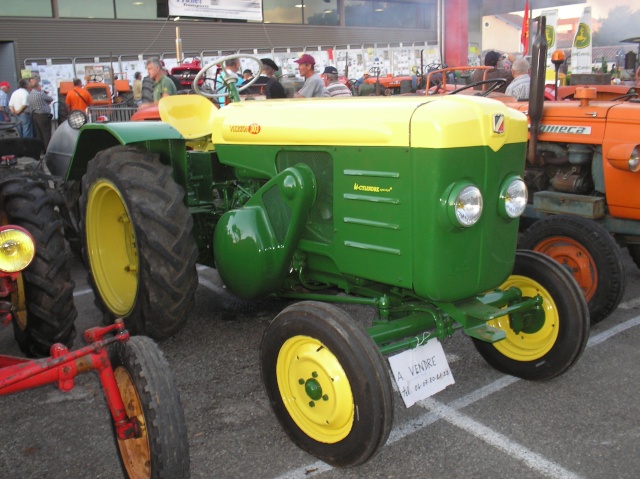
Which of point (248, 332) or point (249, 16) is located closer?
point (248, 332)

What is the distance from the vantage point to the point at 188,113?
413cm

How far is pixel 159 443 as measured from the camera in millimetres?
1933

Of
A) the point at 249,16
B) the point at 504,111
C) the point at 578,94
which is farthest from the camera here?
the point at 249,16

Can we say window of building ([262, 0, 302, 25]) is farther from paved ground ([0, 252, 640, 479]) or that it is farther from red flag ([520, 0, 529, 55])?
paved ground ([0, 252, 640, 479])

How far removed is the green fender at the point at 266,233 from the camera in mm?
2920

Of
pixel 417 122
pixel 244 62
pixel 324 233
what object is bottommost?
pixel 324 233

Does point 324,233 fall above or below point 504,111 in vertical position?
below

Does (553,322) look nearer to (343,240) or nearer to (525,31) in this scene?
(343,240)

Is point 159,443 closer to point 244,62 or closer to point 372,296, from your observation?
point 372,296

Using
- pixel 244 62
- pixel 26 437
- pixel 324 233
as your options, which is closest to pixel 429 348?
pixel 324 233

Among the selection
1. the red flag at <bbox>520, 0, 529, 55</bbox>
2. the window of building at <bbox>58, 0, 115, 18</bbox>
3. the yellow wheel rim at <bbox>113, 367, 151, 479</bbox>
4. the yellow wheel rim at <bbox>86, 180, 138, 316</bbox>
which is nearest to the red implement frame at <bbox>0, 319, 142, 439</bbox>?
the yellow wheel rim at <bbox>113, 367, 151, 479</bbox>

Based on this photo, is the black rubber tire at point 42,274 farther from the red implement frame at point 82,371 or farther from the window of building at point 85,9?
the window of building at point 85,9

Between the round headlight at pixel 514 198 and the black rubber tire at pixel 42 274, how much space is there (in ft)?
6.97

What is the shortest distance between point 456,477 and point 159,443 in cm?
113
